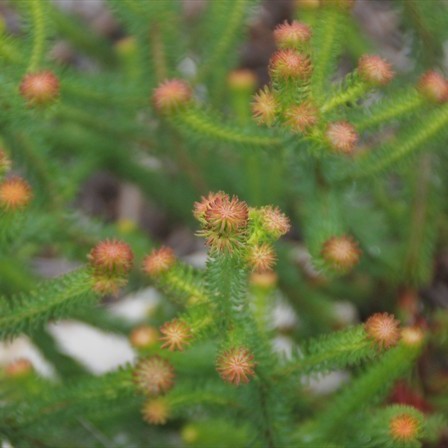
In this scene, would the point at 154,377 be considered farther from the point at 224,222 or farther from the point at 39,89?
the point at 39,89

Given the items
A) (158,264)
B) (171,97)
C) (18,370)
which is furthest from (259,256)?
(18,370)

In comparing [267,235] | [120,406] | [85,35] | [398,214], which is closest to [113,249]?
[267,235]

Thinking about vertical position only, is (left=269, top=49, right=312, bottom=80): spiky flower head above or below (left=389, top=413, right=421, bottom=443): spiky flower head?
above

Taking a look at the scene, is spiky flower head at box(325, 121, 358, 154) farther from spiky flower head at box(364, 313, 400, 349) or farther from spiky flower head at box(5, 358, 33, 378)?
spiky flower head at box(5, 358, 33, 378)

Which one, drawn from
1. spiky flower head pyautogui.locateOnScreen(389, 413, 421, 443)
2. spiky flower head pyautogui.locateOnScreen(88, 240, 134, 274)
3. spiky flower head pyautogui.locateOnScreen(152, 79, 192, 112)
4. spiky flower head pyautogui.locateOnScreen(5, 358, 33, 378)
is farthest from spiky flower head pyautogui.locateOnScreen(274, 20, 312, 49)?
spiky flower head pyautogui.locateOnScreen(5, 358, 33, 378)

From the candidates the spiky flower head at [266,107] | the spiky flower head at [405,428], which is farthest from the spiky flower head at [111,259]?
the spiky flower head at [405,428]

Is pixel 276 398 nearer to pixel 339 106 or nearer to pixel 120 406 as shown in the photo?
pixel 120 406
